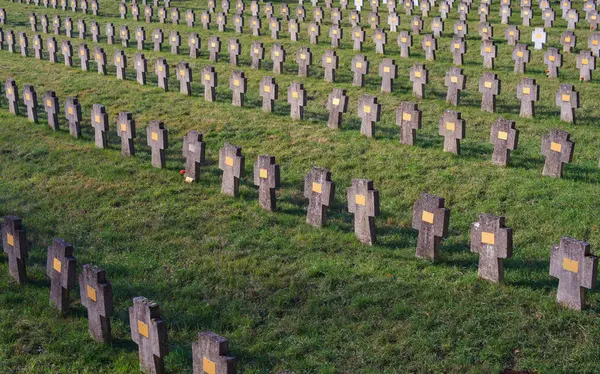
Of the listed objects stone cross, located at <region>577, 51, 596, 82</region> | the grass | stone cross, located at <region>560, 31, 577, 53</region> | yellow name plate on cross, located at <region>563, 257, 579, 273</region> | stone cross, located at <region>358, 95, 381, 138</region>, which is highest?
stone cross, located at <region>560, 31, 577, 53</region>

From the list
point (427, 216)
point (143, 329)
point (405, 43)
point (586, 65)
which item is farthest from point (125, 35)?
point (143, 329)

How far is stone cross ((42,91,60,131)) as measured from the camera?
1684cm

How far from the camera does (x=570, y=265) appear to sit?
9.08 metres

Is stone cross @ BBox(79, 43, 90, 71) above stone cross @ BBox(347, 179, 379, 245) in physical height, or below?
above

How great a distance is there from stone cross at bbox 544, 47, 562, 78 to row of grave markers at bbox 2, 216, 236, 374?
13.7 meters

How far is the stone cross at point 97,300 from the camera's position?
8.64 meters

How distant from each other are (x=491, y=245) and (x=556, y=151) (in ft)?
13.3

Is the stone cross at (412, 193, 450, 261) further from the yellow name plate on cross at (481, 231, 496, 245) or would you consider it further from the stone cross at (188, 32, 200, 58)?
the stone cross at (188, 32, 200, 58)

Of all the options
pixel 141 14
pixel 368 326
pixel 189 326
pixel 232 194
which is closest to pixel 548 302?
pixel 368 326

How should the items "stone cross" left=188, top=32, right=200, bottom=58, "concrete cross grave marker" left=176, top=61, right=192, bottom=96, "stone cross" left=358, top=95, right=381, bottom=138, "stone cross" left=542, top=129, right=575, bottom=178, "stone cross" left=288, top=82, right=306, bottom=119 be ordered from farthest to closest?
1. "stone cross" left=188, top=32, right=200, bottom=58
2. "concrete cross grave marker" left=176, top=61, right=192, bottom=96
3. "stone cross" left=288, top=82, right=306, bottom=119
4. "stone cross" left=358, top=95, right=381, bottom=138
5. "stone cross" left=542, top=129, right=575, bottom=178

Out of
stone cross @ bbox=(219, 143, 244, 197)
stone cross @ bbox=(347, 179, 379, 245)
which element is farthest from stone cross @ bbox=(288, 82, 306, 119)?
stone cross @ bbox=(347, 179, 379, 245)

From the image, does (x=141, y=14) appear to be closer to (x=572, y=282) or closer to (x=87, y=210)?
(x=87, y=210)

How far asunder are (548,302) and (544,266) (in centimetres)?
103

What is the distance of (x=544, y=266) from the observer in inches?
403
